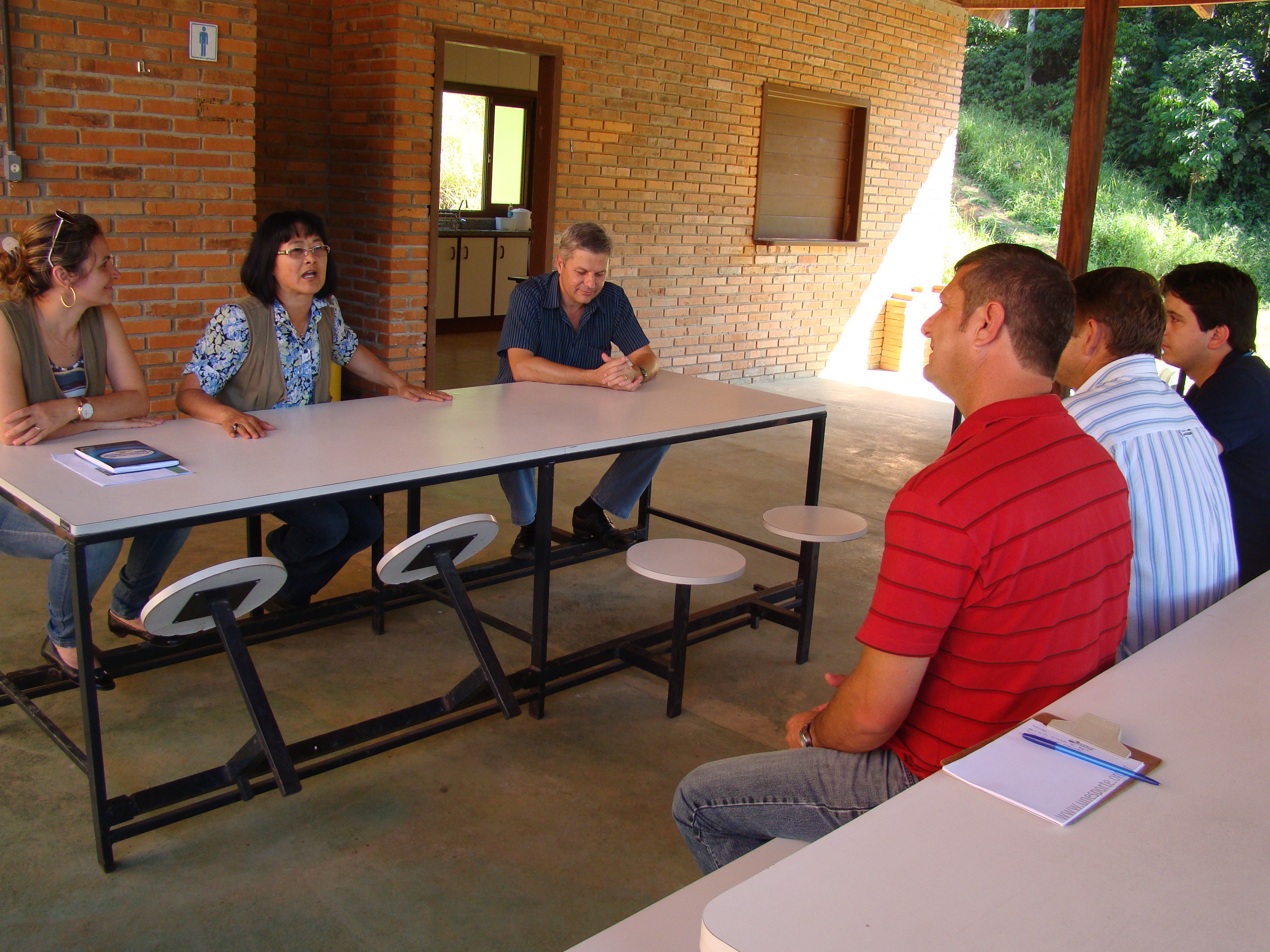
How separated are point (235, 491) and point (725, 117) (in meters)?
6.28

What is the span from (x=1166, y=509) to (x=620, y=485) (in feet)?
7.77

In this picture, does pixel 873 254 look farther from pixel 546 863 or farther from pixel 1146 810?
pixel 1146 810

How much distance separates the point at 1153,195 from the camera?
17391 mm

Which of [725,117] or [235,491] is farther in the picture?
[725,117]

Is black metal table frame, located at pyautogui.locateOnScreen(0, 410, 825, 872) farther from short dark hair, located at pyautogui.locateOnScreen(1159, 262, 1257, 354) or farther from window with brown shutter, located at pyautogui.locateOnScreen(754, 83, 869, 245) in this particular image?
window with brown shutter, located at pyautogui.locateOnScreen(754, 83, 869, 245)

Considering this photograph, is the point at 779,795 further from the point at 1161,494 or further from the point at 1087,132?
the point at 1087,132

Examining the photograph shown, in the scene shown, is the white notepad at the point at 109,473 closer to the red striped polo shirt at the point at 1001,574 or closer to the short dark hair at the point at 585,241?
the red striped polo shirt at the point at 1001,574

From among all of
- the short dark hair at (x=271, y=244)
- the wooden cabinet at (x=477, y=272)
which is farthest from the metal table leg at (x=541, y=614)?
the wooden cabinet at (x=477, y=272)

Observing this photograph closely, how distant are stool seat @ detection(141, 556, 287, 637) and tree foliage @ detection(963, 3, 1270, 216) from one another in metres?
16.3

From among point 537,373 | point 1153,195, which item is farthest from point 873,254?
point 1153,195

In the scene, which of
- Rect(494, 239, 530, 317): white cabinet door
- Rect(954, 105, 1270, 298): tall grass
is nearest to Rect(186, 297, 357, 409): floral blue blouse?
Rect(494, 239, 530, 317): white cabinet door

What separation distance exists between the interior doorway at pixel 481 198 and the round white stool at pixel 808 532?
4.68m

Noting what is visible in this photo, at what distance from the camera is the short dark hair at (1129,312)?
7.00ft

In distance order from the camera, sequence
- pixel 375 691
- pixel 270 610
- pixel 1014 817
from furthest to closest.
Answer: pixel 270 610, pixel 375 691, pixel 1014 817
